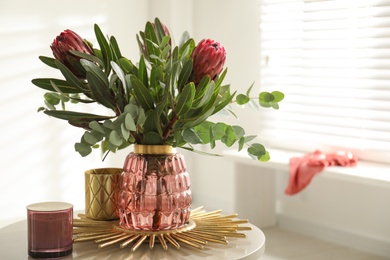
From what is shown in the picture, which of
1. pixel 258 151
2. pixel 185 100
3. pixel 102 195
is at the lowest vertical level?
pixel 102 195

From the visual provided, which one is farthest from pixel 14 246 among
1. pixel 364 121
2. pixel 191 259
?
pixel 364 121

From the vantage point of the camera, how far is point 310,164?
3602 millimetres

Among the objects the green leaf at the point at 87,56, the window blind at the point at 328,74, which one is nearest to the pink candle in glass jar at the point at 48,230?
the green leaf at the point at 87,56

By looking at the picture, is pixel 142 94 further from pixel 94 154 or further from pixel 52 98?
pixel 94 154

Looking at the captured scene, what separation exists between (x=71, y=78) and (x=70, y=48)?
2.9 inches

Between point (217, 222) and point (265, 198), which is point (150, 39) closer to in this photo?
point (217, 222)

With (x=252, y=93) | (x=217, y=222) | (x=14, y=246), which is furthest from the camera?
(x=252, y=93)

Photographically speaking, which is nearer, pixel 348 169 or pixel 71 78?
pixel 71 78

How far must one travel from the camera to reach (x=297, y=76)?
13.1 ft

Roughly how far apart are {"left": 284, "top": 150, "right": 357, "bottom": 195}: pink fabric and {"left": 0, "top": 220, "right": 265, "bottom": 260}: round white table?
1837 millimetres

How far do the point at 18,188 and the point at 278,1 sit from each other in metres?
1.89

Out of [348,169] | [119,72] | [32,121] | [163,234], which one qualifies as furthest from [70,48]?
[32,121]

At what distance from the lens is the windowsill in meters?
3.25

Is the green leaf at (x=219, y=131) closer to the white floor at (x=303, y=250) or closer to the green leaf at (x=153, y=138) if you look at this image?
the green leaf at (x=153, y=138)
